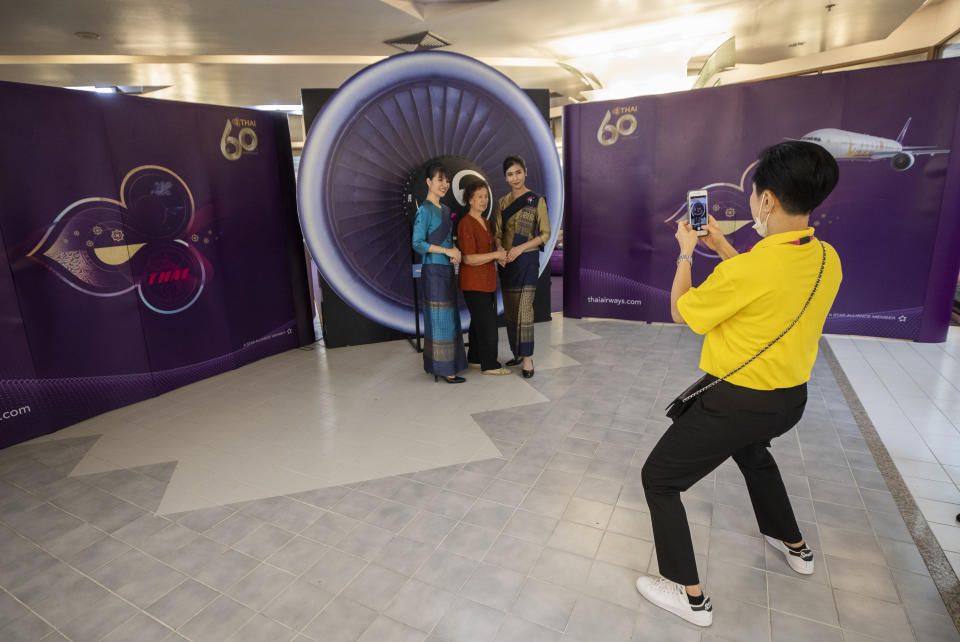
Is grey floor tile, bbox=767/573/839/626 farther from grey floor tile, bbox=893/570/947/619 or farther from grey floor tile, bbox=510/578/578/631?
grey floor tile, bbox=510/578/578/631

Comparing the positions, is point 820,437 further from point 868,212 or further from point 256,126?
point 256,126

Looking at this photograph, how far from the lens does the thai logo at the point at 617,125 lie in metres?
5.71

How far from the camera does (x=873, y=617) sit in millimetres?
1919

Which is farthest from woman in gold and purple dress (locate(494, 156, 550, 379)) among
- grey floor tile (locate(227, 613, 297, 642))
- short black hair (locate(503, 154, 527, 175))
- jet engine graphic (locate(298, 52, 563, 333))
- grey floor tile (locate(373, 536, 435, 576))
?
grey floor tile (locate(227, 613, 297, 642))

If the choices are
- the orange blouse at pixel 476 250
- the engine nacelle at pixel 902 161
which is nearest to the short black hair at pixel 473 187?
the orange blouse at pixel 476 250

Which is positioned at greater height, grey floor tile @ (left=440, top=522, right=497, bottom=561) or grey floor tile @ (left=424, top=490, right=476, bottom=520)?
grey floor tile @ (left=424, top=490, right=476, bottom=520)

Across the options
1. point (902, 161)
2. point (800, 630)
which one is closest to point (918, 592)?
point (800, 630)

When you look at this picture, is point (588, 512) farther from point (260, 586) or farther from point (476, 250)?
point (476, 250)

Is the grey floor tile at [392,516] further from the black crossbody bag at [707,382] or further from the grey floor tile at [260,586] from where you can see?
the black crossbody bag at [707,382]

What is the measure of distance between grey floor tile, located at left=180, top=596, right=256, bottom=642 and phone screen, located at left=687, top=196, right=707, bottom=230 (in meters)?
2.24

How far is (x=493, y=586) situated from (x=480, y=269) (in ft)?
8.09

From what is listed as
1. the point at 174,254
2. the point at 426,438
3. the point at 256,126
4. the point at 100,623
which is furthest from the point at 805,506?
the point at 256,126

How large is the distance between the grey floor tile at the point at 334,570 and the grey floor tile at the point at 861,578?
1941 mm

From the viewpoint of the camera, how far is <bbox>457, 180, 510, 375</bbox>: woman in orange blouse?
156 inches
